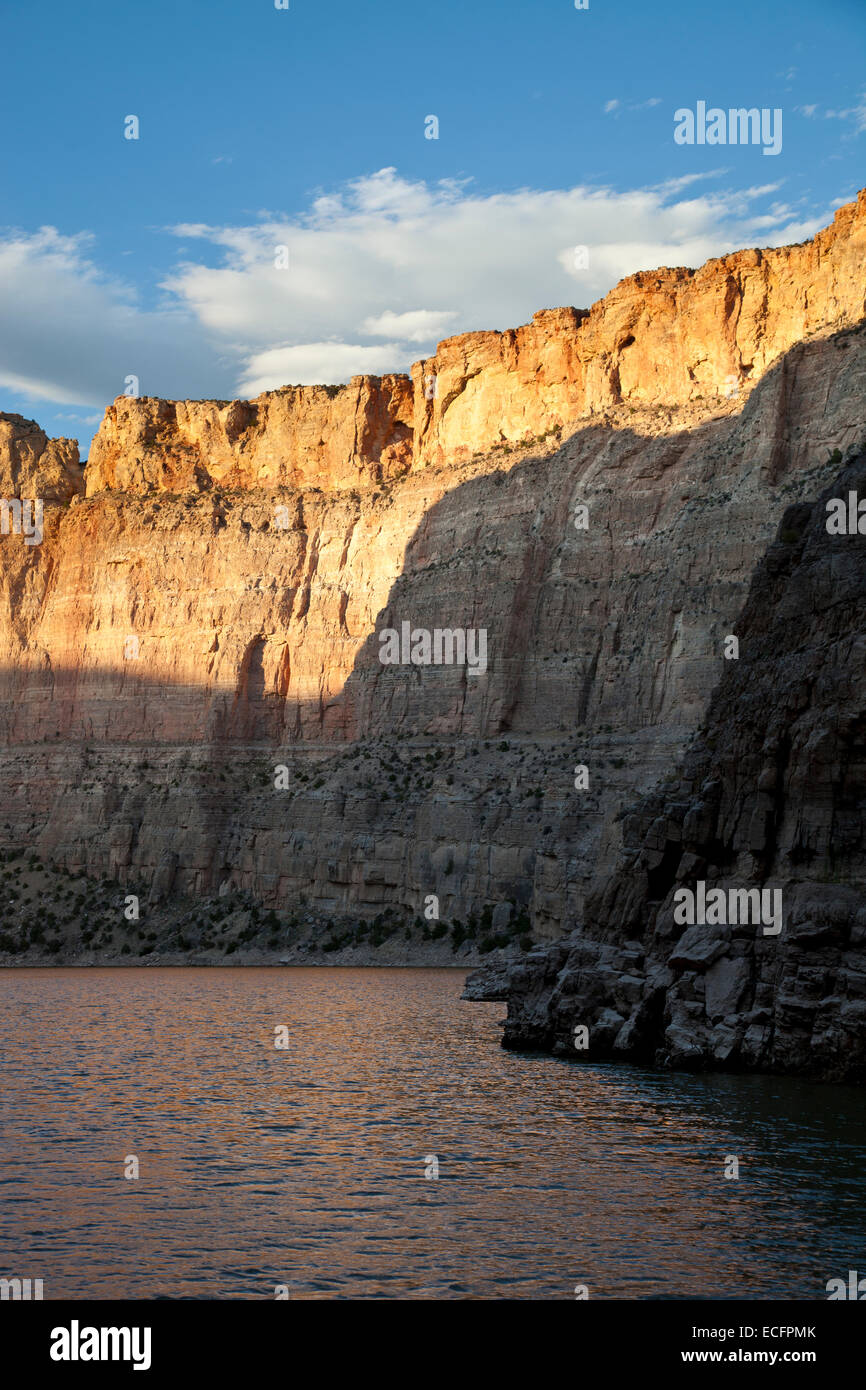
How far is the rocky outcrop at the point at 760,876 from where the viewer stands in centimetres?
3256

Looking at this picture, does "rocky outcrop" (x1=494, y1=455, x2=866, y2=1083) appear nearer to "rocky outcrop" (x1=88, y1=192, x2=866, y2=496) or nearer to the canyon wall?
the canyon wall

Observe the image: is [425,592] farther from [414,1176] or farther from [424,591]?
[414,1176]

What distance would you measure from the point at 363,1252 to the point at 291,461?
3956 inches

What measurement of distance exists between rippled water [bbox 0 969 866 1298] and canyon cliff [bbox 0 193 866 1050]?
3092 centimetres

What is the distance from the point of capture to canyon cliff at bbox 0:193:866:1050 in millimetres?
76438

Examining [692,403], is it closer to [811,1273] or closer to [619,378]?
[619,378]

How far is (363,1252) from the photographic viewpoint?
2055cm

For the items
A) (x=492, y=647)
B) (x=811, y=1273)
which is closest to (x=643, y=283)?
(x=492, y=647)

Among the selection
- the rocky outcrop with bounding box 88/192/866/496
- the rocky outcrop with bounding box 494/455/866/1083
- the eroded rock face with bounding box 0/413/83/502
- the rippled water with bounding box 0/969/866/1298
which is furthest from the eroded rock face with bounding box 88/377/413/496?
the rippled water with bounding box 0/969/866/1298

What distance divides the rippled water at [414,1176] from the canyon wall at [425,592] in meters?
29.2

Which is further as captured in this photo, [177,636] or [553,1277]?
[177,636]

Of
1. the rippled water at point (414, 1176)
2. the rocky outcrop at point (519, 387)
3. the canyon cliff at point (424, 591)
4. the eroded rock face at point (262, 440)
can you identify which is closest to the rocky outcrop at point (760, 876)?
the rippled water at point (414, 1176)

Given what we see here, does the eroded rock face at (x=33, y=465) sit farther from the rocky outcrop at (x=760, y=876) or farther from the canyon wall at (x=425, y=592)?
the rocky outcrop at (x=760, y=876)
